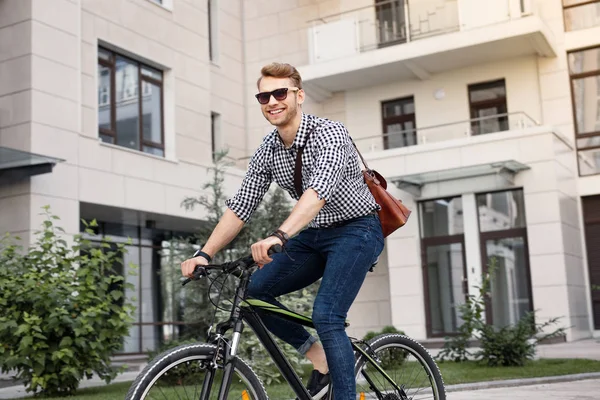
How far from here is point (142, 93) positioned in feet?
60.9

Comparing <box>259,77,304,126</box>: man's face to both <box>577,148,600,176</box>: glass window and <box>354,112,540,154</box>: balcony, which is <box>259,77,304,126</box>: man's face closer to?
<box>354,112,540,154</box>: balcony

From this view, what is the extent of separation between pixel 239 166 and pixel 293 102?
19.1 metres

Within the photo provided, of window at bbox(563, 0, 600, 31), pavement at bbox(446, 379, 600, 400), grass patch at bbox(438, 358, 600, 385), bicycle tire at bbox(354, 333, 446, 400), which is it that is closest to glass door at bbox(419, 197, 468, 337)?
window at bbox(563, 0, 600, 31)

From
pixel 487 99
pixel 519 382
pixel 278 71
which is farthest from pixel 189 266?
pixel 487 99

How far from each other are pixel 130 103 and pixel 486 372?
11.2 meters

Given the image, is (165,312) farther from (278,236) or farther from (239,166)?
(278,236)

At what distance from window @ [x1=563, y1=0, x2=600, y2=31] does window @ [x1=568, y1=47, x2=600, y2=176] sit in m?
0.68

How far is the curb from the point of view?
8.10 m

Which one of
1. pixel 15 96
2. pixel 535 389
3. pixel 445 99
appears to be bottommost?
pixel 535 389

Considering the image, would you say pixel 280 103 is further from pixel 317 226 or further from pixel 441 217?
pixel 441 217

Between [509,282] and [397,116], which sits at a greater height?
[397,116]

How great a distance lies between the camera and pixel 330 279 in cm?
376

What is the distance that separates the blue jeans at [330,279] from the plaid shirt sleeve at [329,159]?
0.32 m

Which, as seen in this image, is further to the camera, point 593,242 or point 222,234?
point 593,242
